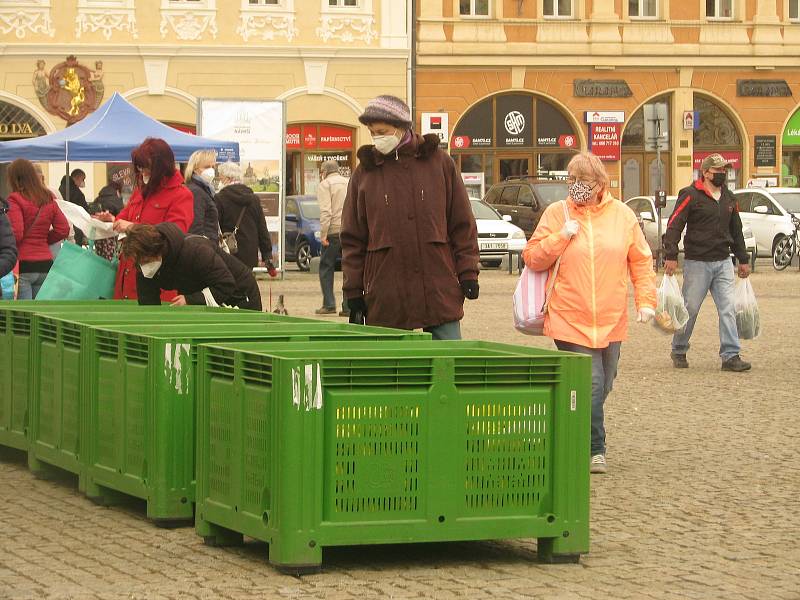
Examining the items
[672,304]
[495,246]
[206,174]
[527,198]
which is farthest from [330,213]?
[527,198]

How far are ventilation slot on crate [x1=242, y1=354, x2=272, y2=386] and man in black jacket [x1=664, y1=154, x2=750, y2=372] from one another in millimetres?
9251

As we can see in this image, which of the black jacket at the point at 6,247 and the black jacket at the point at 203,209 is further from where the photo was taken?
the black jacket at the point at 203,209

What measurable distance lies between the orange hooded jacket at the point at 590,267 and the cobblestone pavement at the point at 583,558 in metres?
0.79

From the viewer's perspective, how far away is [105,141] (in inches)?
1008

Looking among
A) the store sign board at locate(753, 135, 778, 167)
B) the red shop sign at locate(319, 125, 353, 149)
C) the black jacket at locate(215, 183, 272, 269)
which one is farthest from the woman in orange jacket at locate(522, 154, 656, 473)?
the store sign board at locate(753, 135, 778, 167)

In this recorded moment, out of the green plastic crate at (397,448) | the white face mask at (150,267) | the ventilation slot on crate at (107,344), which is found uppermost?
the white face mask at (150,267)

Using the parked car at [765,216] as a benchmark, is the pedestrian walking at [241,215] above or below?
below

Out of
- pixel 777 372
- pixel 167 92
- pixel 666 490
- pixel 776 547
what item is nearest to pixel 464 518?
pixel 776 547

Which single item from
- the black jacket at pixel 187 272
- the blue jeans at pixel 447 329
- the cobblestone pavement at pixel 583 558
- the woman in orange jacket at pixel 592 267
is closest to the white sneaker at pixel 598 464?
the woman in orange jacket at pixel 592 267

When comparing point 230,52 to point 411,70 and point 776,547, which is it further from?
point 776,547

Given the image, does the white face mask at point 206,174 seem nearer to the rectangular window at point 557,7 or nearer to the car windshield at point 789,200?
the car windshield at point 789,200

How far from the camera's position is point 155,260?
1065cm

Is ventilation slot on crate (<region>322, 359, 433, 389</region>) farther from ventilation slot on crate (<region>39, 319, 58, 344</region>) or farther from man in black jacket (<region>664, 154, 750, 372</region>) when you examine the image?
man in black jacket (<region>664, 154, 750, 372</region>)

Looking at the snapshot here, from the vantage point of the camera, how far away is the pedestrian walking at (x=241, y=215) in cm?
1712
